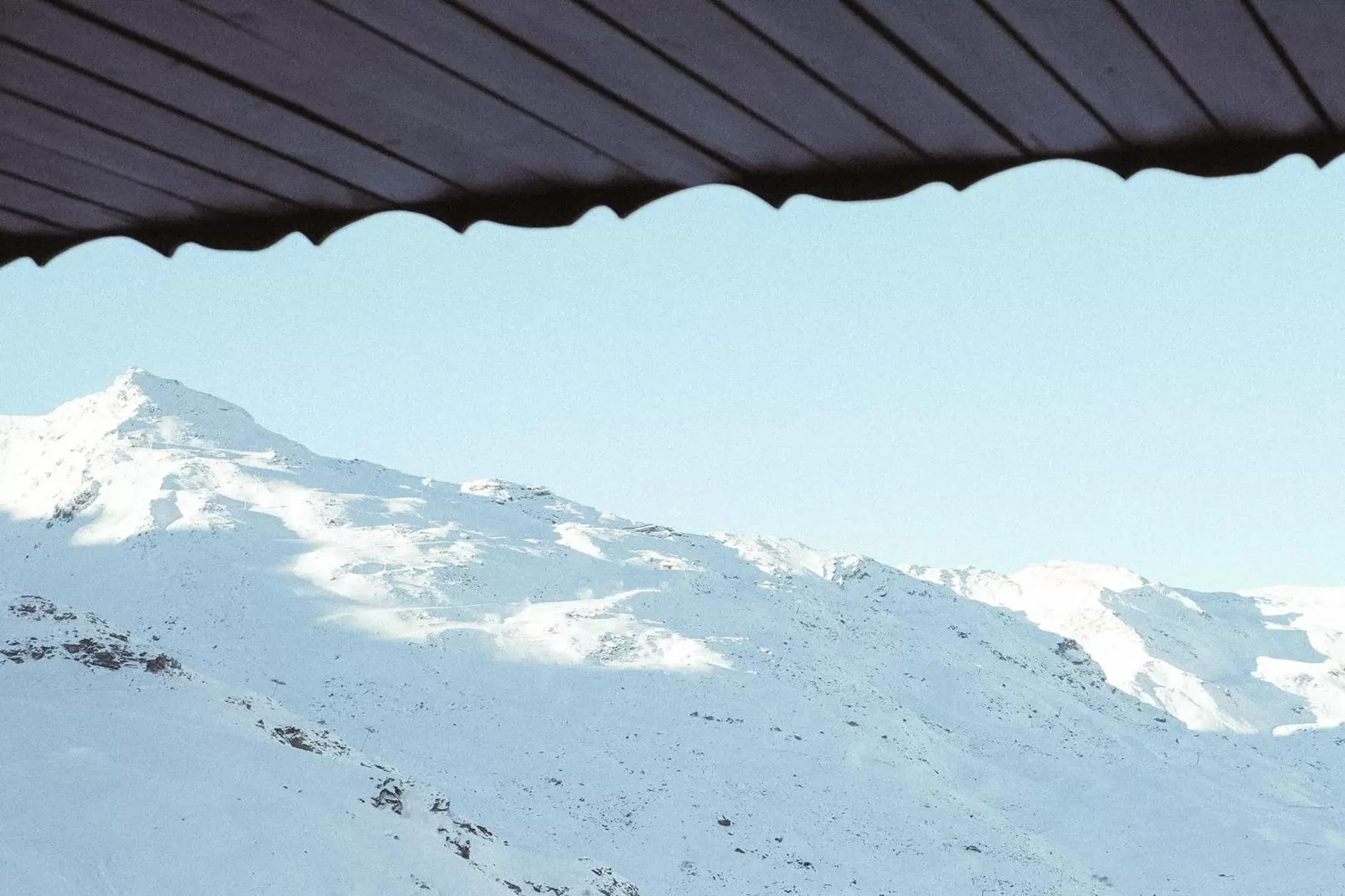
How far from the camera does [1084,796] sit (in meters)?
34.1

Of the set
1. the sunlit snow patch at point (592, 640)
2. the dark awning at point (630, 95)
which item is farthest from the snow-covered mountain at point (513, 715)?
the dark awning at point (630, 95)

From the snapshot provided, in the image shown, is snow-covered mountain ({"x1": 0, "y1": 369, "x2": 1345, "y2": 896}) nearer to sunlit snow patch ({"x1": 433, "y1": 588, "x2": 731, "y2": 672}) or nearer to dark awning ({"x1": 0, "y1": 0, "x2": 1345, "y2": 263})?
sunlit snow patch ({"x1": 433, "y1": 588, "x2": 731, "y2": 672})

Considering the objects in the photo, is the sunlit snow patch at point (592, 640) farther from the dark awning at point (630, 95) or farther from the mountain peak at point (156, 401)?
the dark awning at point (630, 95)

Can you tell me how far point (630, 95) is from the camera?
1.41 m

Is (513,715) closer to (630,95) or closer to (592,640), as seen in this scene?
(592,640)

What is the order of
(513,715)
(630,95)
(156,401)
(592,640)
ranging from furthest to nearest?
1. (156,401)
2. (592,640)
3. (513,715)
4. (630,95)

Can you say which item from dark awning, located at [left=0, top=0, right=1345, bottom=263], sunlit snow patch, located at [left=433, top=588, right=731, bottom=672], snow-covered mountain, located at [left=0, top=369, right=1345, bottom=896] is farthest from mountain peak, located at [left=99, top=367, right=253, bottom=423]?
dark awning, located at [left=0, top=0, right=1345, bottom=263]

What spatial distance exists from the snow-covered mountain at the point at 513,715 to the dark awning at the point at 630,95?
43.2 feet

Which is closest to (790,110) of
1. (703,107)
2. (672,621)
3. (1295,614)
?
(703,107)

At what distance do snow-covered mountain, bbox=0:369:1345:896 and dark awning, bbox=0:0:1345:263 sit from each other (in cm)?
1318

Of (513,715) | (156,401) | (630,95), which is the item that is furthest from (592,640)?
(630,95)

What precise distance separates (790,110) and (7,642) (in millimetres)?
20965

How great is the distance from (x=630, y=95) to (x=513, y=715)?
29915mm

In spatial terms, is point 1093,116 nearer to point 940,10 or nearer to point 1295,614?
point 940,10
